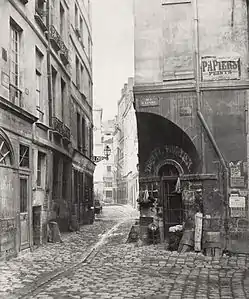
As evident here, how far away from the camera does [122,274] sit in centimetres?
1069

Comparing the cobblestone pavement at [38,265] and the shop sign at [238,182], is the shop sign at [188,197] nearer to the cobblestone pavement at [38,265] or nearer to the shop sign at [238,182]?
the shop sign at [238,182]

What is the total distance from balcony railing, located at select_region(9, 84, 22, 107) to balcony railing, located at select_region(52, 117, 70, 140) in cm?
453

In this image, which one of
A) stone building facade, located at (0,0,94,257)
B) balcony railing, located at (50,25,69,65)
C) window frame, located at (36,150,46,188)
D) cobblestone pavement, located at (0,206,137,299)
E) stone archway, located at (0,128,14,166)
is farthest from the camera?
balcony railing, located at (50,25,69,65)

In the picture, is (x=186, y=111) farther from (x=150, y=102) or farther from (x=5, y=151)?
(x=5, y=151)

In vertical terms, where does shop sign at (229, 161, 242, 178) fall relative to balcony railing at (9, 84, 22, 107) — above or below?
below

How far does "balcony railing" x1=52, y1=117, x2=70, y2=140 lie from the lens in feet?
63.9

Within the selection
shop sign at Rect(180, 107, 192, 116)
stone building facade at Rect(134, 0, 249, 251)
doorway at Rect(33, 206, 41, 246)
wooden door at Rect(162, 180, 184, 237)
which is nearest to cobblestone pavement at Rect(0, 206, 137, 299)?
doorway at Rect(33, 206, 41, 246)

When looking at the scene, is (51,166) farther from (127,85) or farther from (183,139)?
(127,85)

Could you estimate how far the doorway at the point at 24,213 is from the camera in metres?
14.4

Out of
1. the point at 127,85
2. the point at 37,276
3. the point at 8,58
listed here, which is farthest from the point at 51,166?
the point at 127,85

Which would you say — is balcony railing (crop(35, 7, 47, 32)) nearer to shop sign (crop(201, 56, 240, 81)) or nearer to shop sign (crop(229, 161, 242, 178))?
shop sign (crop(201, 56, 240, 81))

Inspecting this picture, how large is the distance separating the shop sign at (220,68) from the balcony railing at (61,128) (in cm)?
685

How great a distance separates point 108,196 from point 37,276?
75.1m

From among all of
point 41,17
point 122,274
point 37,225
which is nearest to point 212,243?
point 122,274
